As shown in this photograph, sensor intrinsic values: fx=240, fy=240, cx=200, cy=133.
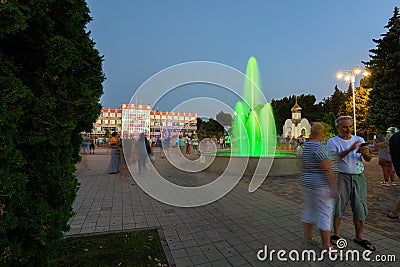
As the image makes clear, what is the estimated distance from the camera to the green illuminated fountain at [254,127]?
14.7 m

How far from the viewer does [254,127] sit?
15.6m

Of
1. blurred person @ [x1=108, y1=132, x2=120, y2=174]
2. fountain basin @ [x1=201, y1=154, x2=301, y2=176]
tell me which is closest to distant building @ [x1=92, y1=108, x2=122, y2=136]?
blurred person @ [x1=108, y1=132, x2=120, y2=174]

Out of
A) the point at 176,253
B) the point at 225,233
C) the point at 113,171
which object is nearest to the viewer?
the point at 176,253

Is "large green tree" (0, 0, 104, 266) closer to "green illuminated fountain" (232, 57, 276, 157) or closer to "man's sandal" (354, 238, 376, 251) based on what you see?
"man's sandal" (354, 238, 376, 251)

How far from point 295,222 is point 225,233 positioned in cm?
156

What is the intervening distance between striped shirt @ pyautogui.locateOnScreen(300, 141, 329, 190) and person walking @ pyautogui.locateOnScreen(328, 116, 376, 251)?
0.50m

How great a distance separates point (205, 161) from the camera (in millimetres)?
13344

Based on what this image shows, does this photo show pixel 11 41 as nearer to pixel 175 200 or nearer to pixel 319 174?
pixel 319 174

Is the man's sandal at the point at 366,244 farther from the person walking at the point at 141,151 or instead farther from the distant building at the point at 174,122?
the distant building at the point at 174,122

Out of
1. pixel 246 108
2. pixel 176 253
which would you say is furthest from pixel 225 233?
pixel 246 108

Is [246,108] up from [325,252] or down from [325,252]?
up

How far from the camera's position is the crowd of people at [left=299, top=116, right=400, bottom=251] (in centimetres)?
339

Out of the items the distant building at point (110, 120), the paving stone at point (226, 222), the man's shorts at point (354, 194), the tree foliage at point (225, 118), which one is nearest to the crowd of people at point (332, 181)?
the man's shorts at point (354, 194)

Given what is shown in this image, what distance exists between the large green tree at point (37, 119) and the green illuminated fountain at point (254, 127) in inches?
483
